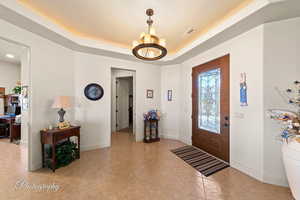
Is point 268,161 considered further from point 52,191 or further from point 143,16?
point 52,191

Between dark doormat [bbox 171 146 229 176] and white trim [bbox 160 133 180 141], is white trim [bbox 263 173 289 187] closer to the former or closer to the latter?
dark doormat [bbox 171 146 229 176]

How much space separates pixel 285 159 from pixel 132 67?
12.8 feet

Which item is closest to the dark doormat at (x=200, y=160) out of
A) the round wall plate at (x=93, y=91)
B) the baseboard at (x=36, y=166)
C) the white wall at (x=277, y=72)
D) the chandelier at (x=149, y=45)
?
the white wall at (x=277, y=72)

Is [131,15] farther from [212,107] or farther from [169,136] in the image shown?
[169,136]

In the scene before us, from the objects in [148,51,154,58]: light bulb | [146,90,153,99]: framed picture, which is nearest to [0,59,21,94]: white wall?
[146,90,153,99]: framed picture

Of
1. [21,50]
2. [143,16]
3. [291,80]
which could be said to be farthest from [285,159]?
[21,50]

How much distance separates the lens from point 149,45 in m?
1.74

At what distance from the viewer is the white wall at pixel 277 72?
194cm

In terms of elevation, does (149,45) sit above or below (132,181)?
above

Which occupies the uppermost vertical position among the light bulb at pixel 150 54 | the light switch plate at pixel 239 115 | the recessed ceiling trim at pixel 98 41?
the recessed ceiling trim at pixel 98 41

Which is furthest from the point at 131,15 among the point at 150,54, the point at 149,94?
the point at 149,94

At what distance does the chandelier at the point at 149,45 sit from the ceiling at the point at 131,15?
11.8 inches

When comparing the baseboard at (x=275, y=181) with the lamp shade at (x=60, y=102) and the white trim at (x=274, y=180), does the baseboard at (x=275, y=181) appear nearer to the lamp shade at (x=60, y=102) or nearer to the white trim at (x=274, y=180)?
the white trim at (x=274, y=180)

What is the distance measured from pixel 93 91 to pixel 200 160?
3.25 meters
